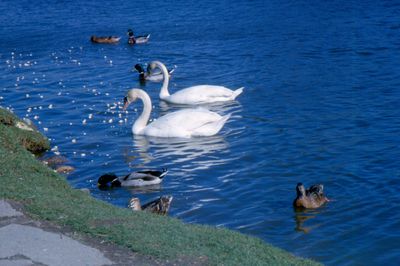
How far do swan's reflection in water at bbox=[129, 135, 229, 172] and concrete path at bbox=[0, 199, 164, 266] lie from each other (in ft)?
21.5

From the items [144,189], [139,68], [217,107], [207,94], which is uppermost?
[144,189]

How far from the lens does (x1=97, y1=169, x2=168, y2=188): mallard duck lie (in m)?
13.1

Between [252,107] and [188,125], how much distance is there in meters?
2.25

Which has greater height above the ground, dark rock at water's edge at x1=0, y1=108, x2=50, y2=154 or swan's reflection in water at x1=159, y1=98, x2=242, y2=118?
dark rock at water's edge at x1=0, y1=108, x2=50, y2=154

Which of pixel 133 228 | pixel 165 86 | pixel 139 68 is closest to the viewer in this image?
pixel 133 228

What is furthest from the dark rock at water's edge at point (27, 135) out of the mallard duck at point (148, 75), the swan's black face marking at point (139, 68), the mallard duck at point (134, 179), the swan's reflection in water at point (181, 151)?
the swan's black face marking at point (139, 68)

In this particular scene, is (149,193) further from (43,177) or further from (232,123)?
(232,123)

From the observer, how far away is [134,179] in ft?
43.3

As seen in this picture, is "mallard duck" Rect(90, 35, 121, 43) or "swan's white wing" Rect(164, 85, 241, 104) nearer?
"swan's white wing" Rect(164, 85, 241, 104)

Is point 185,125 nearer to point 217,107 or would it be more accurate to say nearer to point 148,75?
point 217,107

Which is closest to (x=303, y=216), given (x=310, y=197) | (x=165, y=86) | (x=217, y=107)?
(x=310, y=197)

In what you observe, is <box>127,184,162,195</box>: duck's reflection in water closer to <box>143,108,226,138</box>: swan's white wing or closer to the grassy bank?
the grassy bank

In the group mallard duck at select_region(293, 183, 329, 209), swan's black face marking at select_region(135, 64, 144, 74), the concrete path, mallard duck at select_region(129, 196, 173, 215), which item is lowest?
swan's black face marking at select_region(135, 64, 144, 74)

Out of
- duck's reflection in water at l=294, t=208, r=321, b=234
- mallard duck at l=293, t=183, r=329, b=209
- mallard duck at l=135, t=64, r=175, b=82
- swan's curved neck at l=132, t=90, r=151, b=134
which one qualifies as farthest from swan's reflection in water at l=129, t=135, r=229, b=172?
mallard duck at l=135, t=64, r=175, b=82
